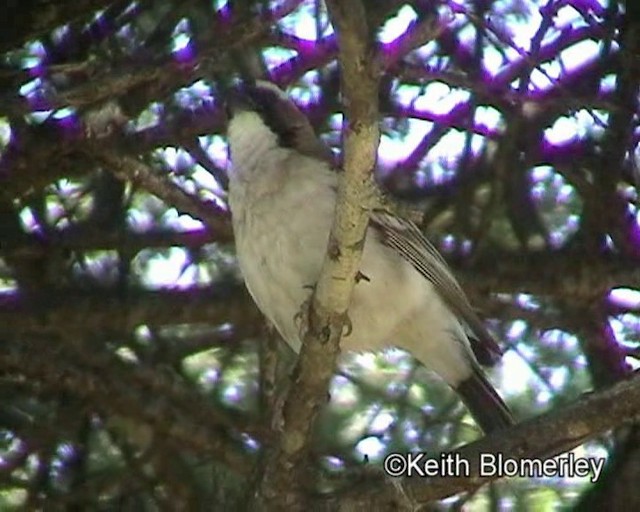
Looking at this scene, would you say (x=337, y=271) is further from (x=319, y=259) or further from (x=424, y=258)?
(x=424, y=258)

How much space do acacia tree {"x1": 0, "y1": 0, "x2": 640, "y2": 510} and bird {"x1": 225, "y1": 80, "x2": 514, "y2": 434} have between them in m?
0.14

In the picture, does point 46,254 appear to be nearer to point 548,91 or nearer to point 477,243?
point 477,243

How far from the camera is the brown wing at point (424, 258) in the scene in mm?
4066

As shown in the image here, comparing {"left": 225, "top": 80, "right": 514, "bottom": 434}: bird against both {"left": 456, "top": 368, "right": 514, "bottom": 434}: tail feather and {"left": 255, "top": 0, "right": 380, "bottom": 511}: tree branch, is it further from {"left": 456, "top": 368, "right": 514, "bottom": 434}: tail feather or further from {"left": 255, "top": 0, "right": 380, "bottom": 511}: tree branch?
{"left": 255, "top": 0, "right": 380, "bottom": 511}: tree branch

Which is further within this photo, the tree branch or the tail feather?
the tail feather

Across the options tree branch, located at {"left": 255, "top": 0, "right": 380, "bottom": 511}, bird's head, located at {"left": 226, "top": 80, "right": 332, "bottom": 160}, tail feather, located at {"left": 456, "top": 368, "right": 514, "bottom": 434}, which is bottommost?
tree branch, located at {"left": 255, "top": 0, "right": 380, "bottom": 511}

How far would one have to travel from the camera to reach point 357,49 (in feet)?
8.95

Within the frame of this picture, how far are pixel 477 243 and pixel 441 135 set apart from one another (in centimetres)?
34

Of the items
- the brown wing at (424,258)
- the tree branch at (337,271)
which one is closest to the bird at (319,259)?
the brown wing at (424,258)

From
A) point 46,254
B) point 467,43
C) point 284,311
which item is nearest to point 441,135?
point 467,43

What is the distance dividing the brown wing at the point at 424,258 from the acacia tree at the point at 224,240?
0.39 feet

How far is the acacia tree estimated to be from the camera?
4105mm

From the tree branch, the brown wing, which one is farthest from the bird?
the tree branch

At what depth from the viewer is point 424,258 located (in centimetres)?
409
